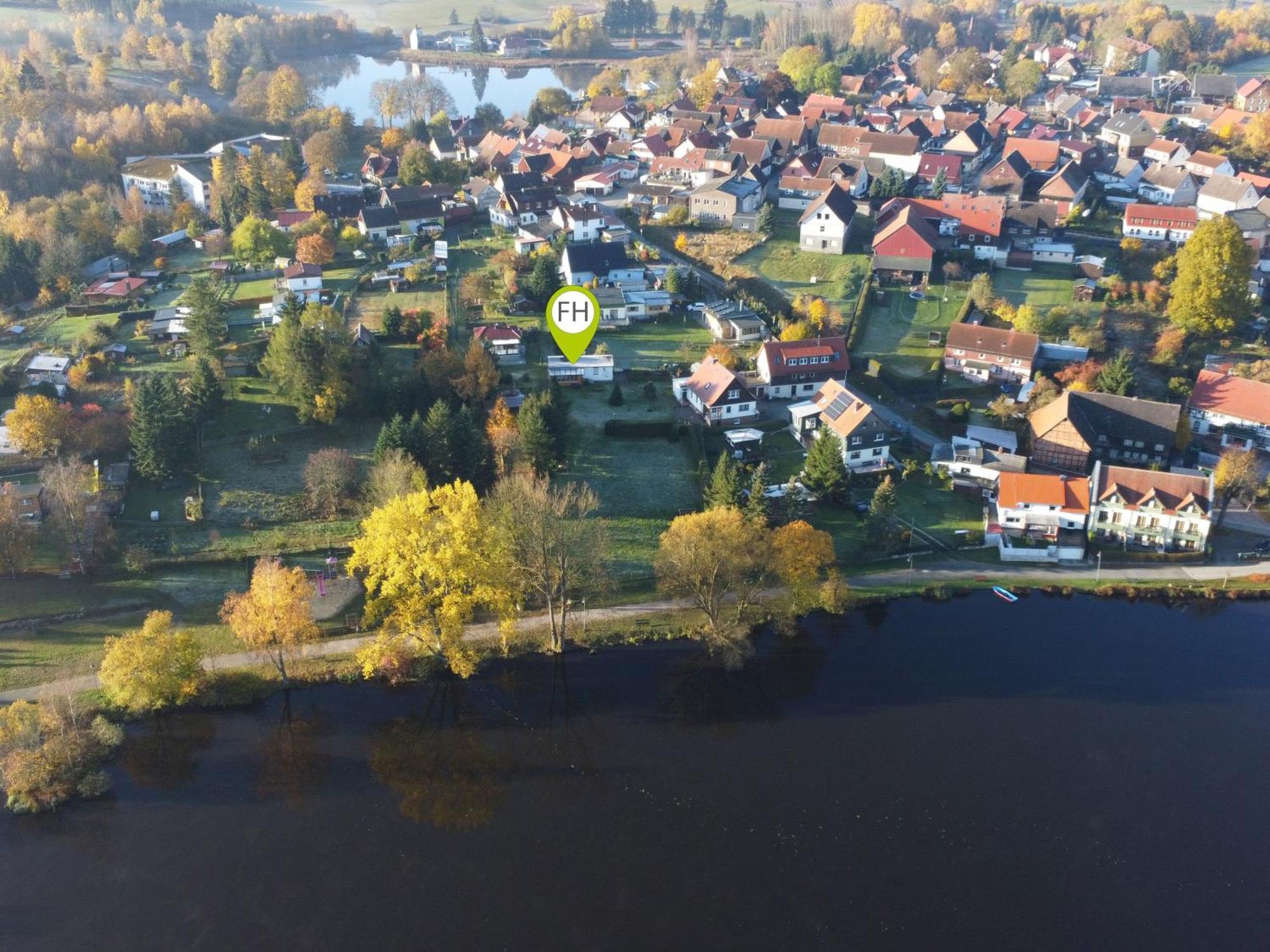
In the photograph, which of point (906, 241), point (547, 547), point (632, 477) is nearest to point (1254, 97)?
point (906, 241)

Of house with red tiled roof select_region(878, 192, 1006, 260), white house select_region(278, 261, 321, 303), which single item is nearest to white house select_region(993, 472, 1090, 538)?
house with red tiled roof select_region(878, 192, 1006, 260)

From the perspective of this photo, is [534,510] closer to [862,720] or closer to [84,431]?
[862,720]

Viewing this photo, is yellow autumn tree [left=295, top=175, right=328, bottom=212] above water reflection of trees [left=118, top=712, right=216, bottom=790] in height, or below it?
above

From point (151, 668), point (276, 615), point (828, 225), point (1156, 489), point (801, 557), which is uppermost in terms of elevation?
point (828, 225)

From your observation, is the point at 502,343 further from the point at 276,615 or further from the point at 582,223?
the point at 276,615

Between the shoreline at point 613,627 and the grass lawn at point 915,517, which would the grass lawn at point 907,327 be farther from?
the shoreline at point 613,627

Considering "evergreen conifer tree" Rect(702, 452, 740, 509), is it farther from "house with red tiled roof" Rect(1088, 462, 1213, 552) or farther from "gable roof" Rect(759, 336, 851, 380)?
"house with red tiled roof" Rect(1088, 462, 1213, 552)
